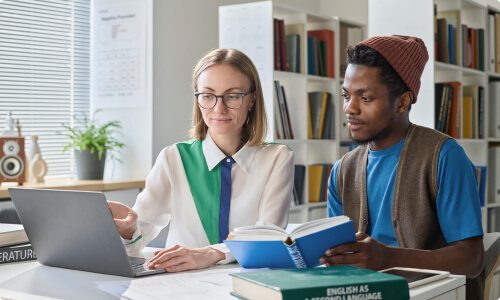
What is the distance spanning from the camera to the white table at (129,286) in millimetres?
1330

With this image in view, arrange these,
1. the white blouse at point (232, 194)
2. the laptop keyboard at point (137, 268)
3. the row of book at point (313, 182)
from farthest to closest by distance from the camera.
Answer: the row of book at point (313, 182) → the white blouse at point (232, 194) → the laptop keyboard at point (137, 268)

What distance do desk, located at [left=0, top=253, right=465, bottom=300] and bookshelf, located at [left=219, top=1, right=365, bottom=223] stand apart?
2.49 m

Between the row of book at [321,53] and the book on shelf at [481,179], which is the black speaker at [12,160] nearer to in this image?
→ the row of book at [321,53]

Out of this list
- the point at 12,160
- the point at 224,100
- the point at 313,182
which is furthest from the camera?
the point at 313,182

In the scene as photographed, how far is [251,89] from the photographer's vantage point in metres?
2.11

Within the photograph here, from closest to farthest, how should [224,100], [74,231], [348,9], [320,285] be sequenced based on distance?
1. [320,285]
2. [74,231]
3. [224,100]
4. [348,9]

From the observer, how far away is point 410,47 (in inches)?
71.4

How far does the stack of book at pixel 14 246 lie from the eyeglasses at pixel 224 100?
0.62m

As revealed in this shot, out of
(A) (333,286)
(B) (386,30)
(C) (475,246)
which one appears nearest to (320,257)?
(A) (333,286)

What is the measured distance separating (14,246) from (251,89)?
82 centimetres

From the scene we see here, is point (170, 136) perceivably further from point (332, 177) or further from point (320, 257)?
point (320, 257)

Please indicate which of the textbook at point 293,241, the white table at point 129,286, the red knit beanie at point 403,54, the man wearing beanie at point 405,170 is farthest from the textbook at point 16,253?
the red knit beanie at point 403,54

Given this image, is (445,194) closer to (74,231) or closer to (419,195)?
(419,195)

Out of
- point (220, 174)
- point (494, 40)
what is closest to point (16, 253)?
point (220, 174)
